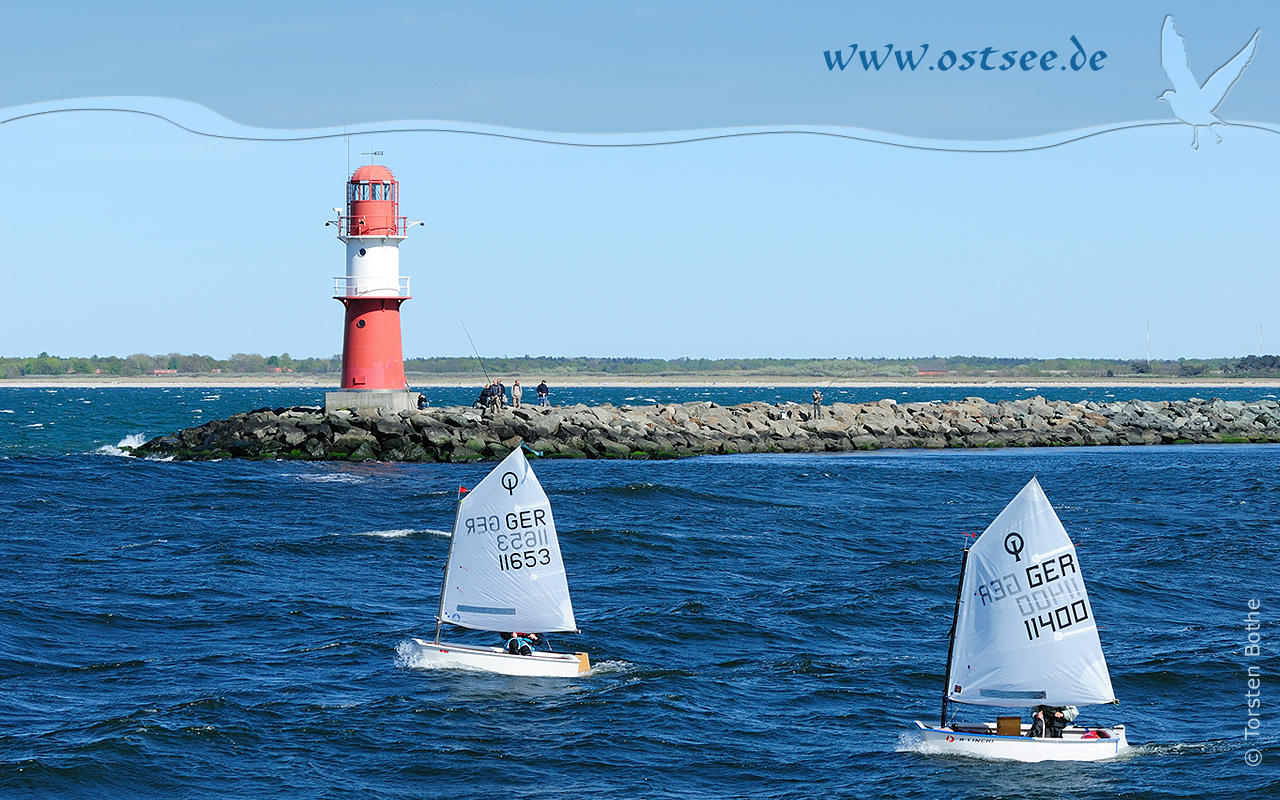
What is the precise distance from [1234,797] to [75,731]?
17450 millimetres

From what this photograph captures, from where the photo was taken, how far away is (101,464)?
58562 mm

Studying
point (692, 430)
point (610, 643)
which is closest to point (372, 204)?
point (692, 430)

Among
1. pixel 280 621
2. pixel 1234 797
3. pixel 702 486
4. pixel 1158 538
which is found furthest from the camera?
pixel 702 486

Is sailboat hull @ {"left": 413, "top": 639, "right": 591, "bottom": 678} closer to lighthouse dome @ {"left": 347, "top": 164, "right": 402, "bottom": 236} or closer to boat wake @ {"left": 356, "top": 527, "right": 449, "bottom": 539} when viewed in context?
boat wake @ {"left": 356, "top": 527, "right": 449, "bottom": 539}

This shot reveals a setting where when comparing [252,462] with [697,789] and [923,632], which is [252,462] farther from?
[697,789]

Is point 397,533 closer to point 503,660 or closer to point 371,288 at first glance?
point 503,660

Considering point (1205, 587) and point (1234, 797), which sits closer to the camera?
point (1234, 797)

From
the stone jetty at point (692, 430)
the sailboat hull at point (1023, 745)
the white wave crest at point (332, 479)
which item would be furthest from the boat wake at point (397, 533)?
the sailboat hull at point (1023, 745)

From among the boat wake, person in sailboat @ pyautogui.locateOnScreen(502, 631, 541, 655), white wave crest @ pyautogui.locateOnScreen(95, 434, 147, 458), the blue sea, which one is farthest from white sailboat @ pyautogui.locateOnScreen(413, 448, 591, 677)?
white wave crest @ pyautogui.locateOnScreen(95, 434, 147, 458)

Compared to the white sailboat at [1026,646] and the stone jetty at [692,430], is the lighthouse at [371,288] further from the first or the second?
the white sailboat at [1026,646]

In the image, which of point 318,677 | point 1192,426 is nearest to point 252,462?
point 318,677

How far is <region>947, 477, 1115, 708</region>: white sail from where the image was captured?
64.0 ft

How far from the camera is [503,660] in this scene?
2408cm

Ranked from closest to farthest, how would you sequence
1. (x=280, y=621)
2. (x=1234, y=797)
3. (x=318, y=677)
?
(x=1234, y=797), (x=318, y=677), (x=280, y=621)
